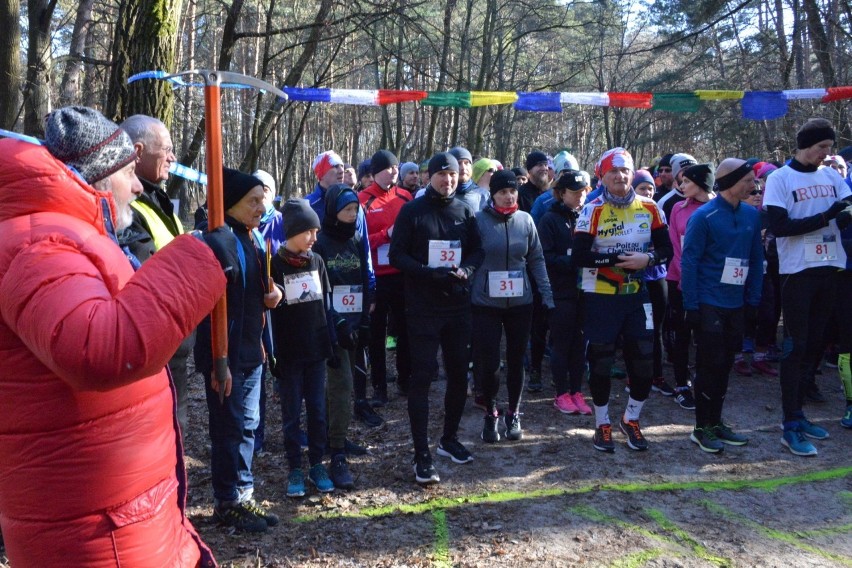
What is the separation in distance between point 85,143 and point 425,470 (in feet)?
11.3

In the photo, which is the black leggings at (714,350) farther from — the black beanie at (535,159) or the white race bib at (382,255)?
the white race bib at (382,255)

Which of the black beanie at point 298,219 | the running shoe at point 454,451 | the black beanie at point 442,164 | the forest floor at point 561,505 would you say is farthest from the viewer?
the running shoe at point 454,451

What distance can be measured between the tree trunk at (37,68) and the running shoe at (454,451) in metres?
7.71

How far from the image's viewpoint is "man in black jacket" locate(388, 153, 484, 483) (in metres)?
4.84

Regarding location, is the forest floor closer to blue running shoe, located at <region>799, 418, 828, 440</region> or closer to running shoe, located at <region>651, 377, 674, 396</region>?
Answer: blue running shoe, located at <region>799, 418, 828, 440</region>

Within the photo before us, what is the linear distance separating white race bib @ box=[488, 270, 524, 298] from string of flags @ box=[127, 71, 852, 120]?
21.5 ft

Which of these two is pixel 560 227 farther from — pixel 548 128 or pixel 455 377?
pixel 548 128

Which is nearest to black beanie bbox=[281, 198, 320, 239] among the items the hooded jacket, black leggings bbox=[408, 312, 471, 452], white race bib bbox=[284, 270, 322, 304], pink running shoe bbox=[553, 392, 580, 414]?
white race bib bbox=[284, 270, 322, 304]

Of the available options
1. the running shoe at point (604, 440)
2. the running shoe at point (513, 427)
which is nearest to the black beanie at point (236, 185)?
the running shoe at point (513, 427)

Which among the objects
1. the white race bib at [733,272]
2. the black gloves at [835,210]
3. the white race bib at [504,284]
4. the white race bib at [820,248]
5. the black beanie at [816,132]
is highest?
the black beanie at [816,132]

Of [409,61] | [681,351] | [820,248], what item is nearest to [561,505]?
[681,351]

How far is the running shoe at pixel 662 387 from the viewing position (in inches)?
271

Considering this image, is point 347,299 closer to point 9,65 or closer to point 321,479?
point 321,479

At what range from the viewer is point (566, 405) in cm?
635
